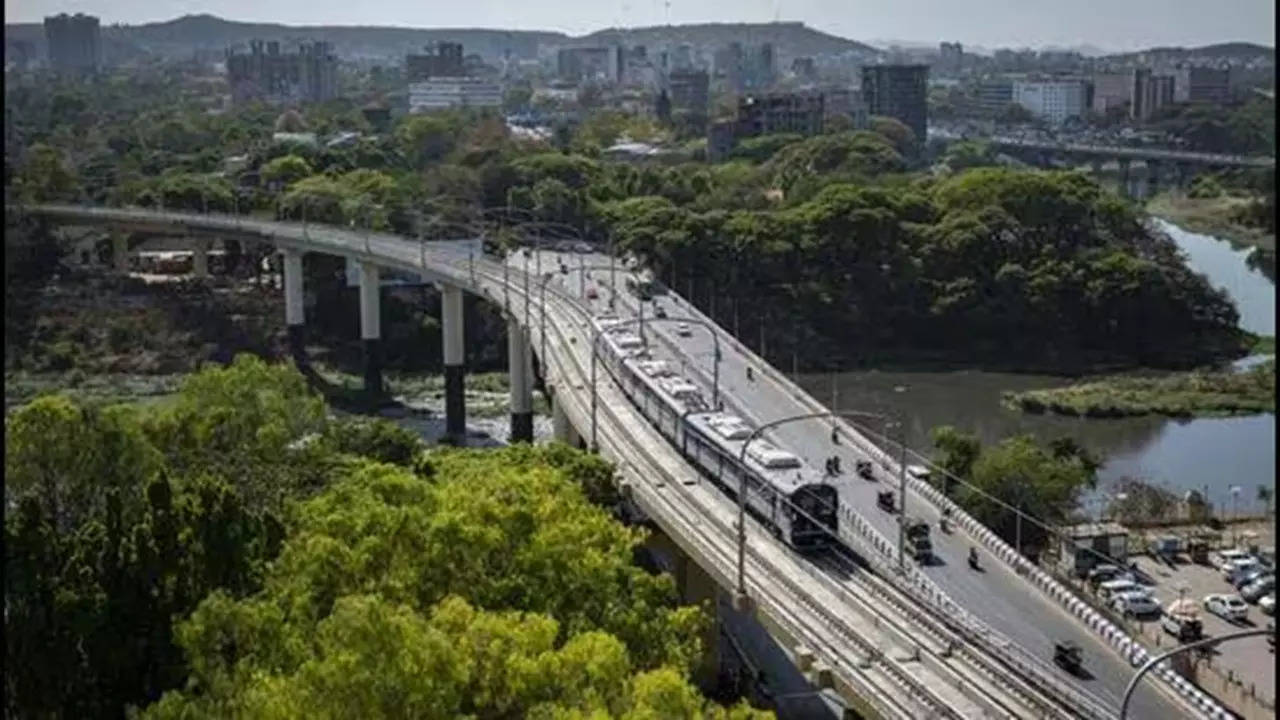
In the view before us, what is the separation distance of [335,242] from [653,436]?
16982 millimetres

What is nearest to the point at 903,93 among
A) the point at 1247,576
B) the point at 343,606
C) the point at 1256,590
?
the point at 1247,576

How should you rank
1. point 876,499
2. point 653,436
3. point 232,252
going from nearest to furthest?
point 876,499 → point 653,436 → point 232,252

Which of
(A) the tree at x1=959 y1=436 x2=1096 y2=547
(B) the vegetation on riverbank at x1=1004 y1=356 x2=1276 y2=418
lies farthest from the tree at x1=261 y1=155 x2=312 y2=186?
(A) the tree at x1=959 y1=436 x2=1096 y2=547

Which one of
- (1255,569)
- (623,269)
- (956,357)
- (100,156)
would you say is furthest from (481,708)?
(100,156)

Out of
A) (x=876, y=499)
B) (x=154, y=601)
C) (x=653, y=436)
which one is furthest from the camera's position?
(x=653, y=436)

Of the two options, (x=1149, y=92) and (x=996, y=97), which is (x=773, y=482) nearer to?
(x=1149, y=92)

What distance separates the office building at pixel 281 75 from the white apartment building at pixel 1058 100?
133 feet

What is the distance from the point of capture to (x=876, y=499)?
17.0m

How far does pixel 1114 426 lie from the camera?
3023cm

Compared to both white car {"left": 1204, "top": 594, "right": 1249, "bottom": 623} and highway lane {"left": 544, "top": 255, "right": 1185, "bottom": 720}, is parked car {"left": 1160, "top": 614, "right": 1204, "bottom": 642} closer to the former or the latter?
white car {"left": 1204, "top": 594, "right": 1249, "bottom": 623}

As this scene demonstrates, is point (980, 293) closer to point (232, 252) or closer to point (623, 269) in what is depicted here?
point (623, 269)

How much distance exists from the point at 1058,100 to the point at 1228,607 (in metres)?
81.3

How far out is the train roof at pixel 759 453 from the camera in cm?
1510

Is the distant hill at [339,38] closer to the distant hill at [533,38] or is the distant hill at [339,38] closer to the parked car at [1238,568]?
the distant hill at [533,38]
